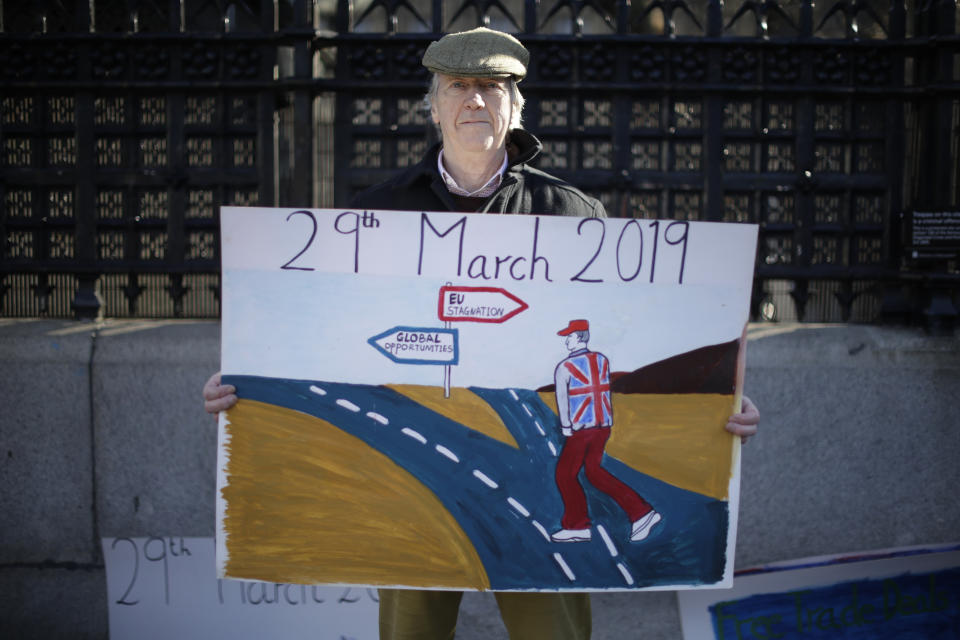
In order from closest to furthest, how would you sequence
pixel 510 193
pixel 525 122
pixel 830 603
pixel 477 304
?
pixel 477 304, pixel 510 193, pixel 830 603, pixel 525 122

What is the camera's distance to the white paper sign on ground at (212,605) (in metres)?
3.49

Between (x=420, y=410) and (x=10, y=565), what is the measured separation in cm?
277

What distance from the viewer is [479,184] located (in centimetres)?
223

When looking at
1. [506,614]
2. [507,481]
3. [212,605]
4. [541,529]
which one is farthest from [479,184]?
[212,605]

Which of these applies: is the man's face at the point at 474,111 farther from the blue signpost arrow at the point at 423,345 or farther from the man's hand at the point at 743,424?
the man's hand at the point at 743,424

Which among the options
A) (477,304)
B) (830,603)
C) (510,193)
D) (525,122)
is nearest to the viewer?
(477,304)

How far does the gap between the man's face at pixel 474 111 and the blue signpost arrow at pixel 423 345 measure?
1.69ft

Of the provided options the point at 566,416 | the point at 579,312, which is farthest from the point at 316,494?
the point at 579,312

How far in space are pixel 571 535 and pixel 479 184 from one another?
1000 millimetres

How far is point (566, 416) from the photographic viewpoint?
206 centimetres

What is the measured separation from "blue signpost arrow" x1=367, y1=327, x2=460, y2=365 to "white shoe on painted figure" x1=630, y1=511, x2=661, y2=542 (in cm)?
65

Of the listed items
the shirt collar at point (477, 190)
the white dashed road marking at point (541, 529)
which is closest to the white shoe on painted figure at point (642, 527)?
the white dashed road marking at point (541, 529)

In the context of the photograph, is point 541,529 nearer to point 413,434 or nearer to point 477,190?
point 413,434

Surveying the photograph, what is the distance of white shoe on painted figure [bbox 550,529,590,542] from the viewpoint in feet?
6.85
